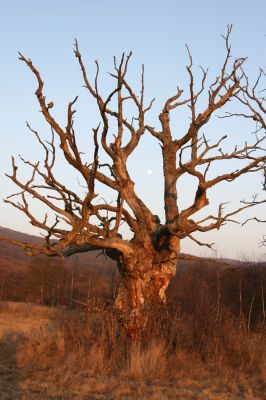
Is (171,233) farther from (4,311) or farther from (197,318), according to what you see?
(4,311)

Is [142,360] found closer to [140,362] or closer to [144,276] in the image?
[140,362]

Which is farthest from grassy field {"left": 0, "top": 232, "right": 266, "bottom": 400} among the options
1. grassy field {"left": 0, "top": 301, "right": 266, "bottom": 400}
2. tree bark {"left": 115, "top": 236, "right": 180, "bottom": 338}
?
tree bark {"left": 115, "top": 236, "right": 180, "bottom": 338}

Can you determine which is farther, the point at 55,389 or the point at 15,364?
the point at 15,364

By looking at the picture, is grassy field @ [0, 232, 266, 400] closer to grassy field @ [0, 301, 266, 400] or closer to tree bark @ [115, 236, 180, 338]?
grassy field @ [0, 301, 266, 400]

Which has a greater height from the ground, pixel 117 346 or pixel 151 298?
pixel 151 298

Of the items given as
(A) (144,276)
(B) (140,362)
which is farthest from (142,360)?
(A) (144,276)

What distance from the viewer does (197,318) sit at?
9.66 m

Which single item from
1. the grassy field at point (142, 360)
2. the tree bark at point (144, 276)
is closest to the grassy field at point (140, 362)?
the grassy field at point (142, 360)

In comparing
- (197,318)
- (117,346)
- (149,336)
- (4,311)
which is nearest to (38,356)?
(117,346)

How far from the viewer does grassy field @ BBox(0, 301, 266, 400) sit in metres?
6.59

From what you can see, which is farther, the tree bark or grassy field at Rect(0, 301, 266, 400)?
the tree bark

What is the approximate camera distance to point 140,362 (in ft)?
24.9

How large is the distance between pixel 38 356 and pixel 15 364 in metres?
0.44

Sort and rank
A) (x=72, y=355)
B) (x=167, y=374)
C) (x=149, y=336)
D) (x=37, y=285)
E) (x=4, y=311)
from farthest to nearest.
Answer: (x=37, y=285) → (x=4, y=311) → (x=149, y=336) → (x=72, y=355) → (x=167, y=374)
